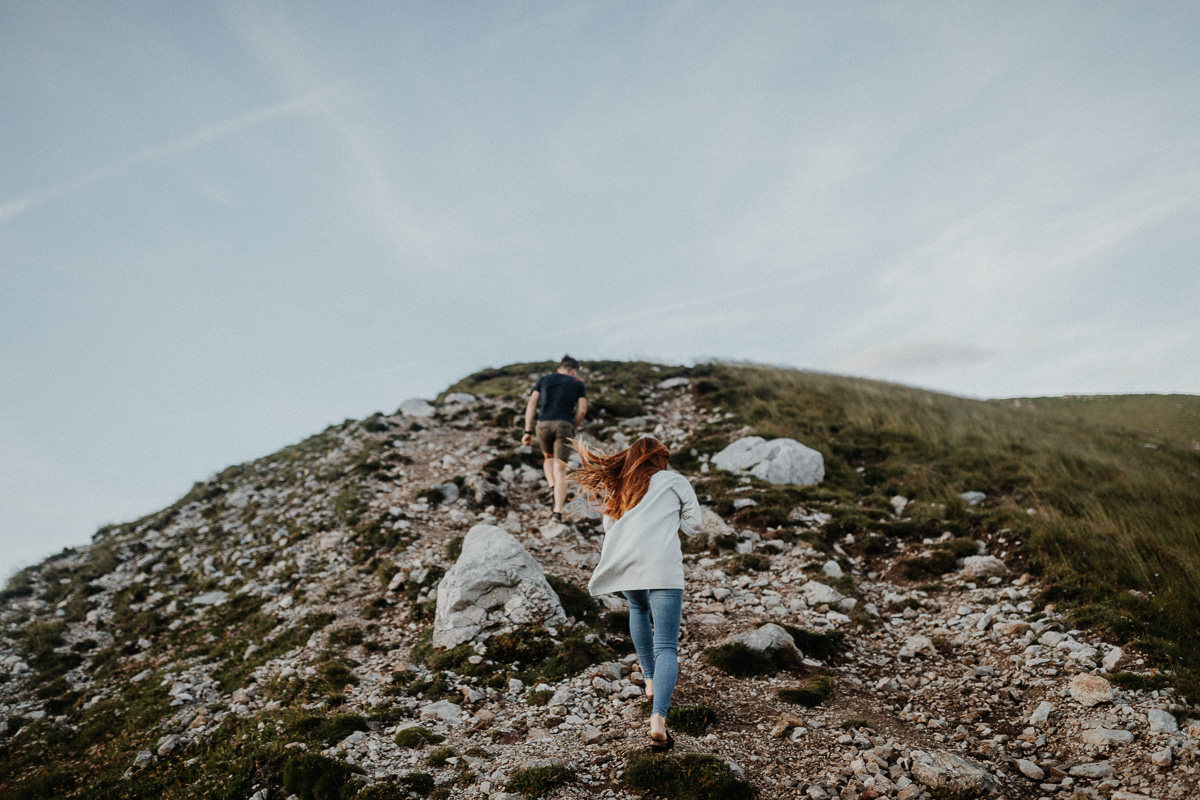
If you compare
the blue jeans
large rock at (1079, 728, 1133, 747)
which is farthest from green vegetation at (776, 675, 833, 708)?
large rock at (1079, 728, 1133, 747)

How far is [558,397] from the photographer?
1147cm

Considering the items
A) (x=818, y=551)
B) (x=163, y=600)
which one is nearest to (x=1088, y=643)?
(x=818, y=551)

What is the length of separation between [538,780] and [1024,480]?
12.1 meters

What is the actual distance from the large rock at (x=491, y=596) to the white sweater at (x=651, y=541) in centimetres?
323

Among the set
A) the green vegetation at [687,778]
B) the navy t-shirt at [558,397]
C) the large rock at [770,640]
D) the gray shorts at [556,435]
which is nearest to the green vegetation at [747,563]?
the large rock at [770,640]

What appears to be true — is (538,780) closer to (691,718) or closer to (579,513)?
(691,718)

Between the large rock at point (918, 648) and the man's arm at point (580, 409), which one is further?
the man's arm at point (580, 409)

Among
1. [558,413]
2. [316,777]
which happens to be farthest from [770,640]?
[558,413]

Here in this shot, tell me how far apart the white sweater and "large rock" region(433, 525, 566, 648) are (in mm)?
3228

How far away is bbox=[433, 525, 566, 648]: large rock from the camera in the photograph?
7.85m

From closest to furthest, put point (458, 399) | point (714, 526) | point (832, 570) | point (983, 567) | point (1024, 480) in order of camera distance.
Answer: point (983, 567) → point (832, 570) → point (714, 526) → point (1024, 480) → point (458, 399)

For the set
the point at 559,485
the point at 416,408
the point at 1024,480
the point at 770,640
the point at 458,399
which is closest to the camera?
the point at 770,640

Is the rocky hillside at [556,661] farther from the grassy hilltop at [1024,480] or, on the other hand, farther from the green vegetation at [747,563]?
the grassy hilltop at [1024,480]

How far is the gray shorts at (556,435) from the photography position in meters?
11.4
